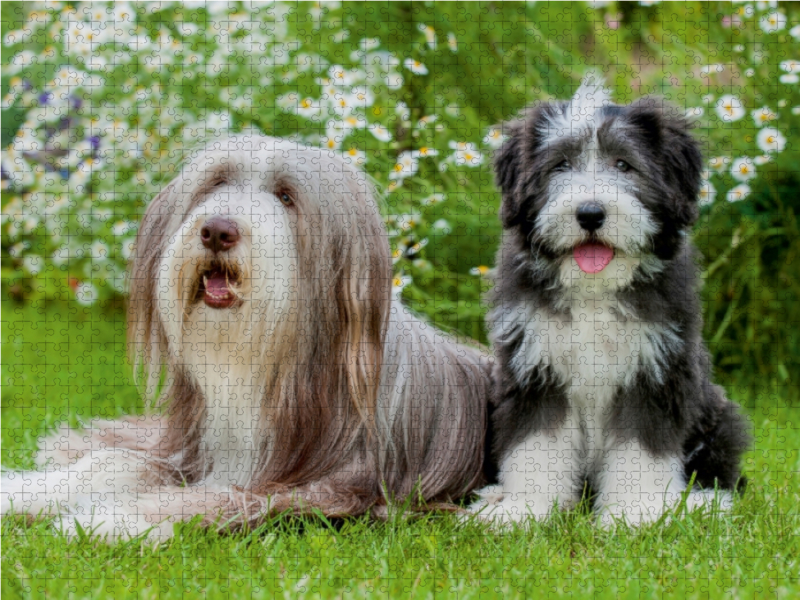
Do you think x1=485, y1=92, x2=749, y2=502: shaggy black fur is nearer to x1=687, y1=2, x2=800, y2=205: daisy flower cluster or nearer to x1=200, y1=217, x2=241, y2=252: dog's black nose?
x1=200, y1=217, x2=241, y2=252: dog's black nose

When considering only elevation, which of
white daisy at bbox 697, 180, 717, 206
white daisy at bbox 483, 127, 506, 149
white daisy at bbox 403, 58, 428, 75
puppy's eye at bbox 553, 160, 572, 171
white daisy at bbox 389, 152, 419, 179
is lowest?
white daisy at bbox 697, 180, 717, 206

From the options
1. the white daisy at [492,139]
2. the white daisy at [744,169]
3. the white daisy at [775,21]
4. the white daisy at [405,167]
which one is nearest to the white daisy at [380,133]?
the white daisy at [405,167]

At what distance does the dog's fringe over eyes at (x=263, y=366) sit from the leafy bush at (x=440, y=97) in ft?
5.26

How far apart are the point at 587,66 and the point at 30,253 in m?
4.46

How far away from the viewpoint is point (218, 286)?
2.85 metres

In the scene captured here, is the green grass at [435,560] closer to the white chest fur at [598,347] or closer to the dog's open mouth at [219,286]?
the white chest fur at [598,347]

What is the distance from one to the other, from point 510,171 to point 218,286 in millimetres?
1057

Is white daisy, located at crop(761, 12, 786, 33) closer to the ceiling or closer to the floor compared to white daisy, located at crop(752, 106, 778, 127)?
closer to the ceiling

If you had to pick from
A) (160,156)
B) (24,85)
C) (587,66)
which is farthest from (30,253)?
(587,66)

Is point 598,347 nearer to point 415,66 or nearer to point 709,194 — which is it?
point 415,66

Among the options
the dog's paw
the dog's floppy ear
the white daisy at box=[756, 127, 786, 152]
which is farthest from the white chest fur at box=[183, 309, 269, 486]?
the white daisy at box=[756, 127, 786, 152]

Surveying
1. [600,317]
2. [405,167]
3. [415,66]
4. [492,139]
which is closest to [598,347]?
[600,317]

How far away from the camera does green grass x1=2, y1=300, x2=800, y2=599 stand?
2.38 m

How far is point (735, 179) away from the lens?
5059 mm
